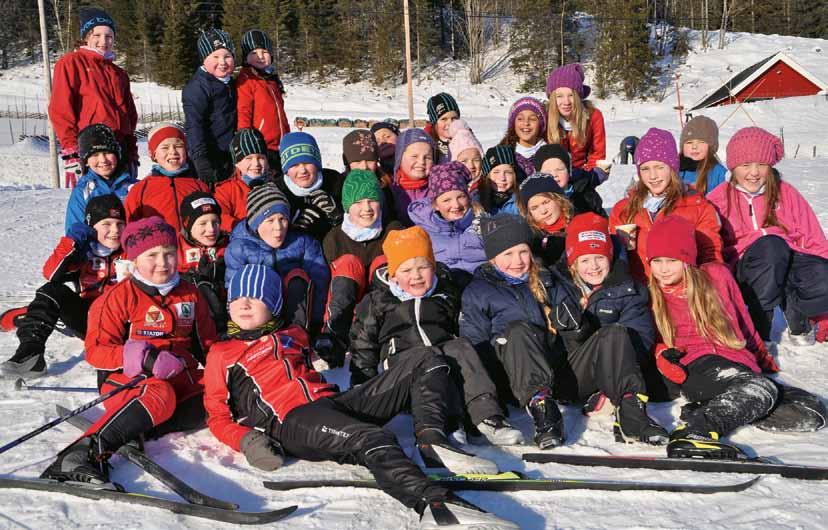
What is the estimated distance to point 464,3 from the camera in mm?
43312

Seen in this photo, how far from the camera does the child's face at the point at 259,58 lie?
560 cm

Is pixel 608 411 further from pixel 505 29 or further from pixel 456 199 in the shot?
pixel 505 29

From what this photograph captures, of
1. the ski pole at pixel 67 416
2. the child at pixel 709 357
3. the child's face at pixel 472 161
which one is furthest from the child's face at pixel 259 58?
the child at pixel 709 357

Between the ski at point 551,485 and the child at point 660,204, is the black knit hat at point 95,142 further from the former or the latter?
the child at point 660,204

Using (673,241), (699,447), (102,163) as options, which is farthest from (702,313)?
(102,163)

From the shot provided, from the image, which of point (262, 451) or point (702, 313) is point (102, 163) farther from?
point (702, 313)

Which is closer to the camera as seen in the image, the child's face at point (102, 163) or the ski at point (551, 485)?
the ski at point (551, 485)

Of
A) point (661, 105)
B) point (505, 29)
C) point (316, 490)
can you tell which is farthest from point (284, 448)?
point (505, 29)

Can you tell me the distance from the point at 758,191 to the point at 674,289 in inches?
54.6

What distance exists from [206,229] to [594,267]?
232 cm

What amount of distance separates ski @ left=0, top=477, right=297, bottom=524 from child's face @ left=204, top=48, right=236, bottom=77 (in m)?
3.42

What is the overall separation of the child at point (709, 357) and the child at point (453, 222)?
1.09m

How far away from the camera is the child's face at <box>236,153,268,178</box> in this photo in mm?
4910

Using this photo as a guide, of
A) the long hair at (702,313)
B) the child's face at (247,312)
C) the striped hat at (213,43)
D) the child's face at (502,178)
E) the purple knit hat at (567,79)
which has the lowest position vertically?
the long hair at (702,313)
